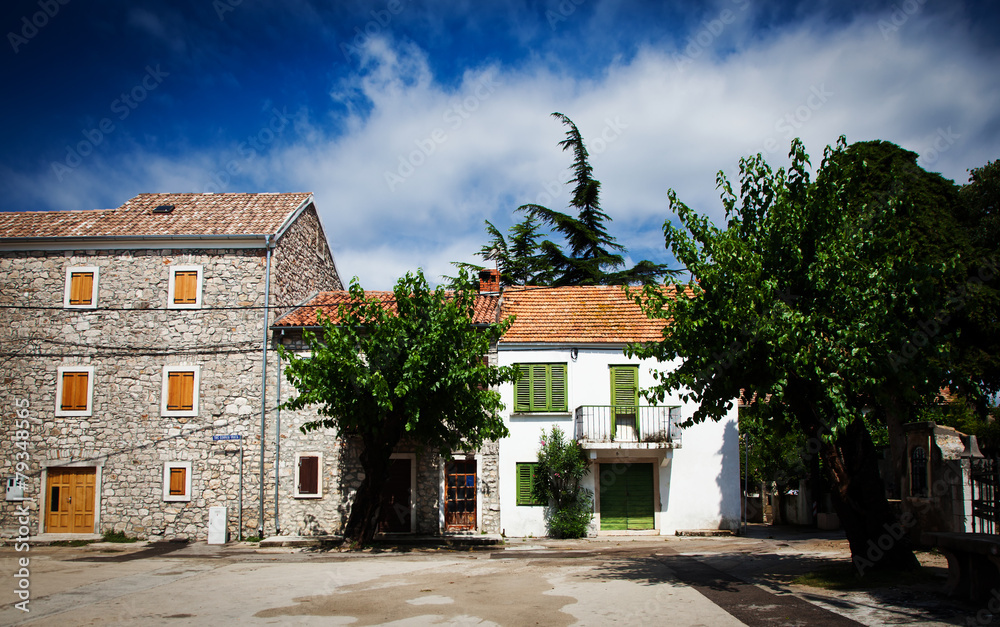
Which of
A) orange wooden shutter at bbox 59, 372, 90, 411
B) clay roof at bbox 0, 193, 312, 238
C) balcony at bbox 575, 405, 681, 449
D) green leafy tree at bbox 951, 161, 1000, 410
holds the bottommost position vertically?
balcony at bbox 575, 405, 681, 449

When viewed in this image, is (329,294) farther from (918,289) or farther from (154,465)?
(918,289)

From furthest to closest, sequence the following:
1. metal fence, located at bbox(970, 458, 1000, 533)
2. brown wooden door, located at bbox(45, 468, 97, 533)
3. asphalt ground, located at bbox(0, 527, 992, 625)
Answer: brown wooden door, located at bbox(45, 468, 97, 533) < metal fence, located at bbox(970, 458, 1000, 533) < asphalt ground, located at bbox(0, 527, 992, 625)

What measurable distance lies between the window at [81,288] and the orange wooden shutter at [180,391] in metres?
3.32

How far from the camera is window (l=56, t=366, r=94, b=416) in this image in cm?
1997

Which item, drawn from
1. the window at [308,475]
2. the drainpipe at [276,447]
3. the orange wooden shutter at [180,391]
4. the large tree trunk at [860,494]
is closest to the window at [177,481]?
the orange wooden shutter at [180,391]

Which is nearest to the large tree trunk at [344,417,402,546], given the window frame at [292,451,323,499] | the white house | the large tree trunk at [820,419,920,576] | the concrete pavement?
the concrete pavement

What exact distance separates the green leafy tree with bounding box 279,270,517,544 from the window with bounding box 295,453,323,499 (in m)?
2.44

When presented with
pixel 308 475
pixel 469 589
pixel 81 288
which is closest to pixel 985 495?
pixel 469 589

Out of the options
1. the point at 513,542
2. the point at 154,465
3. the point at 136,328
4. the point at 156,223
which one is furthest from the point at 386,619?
the point at 156,223

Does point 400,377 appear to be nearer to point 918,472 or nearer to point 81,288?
point 81,288

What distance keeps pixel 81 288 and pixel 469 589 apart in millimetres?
16182

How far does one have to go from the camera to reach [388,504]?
65.8 ft

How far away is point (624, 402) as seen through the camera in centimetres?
2044

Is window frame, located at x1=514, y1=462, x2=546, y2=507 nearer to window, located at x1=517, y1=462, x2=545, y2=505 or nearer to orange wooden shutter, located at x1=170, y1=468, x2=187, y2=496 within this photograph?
window, located at x1=517, y1=462, x2=545, y2=505
